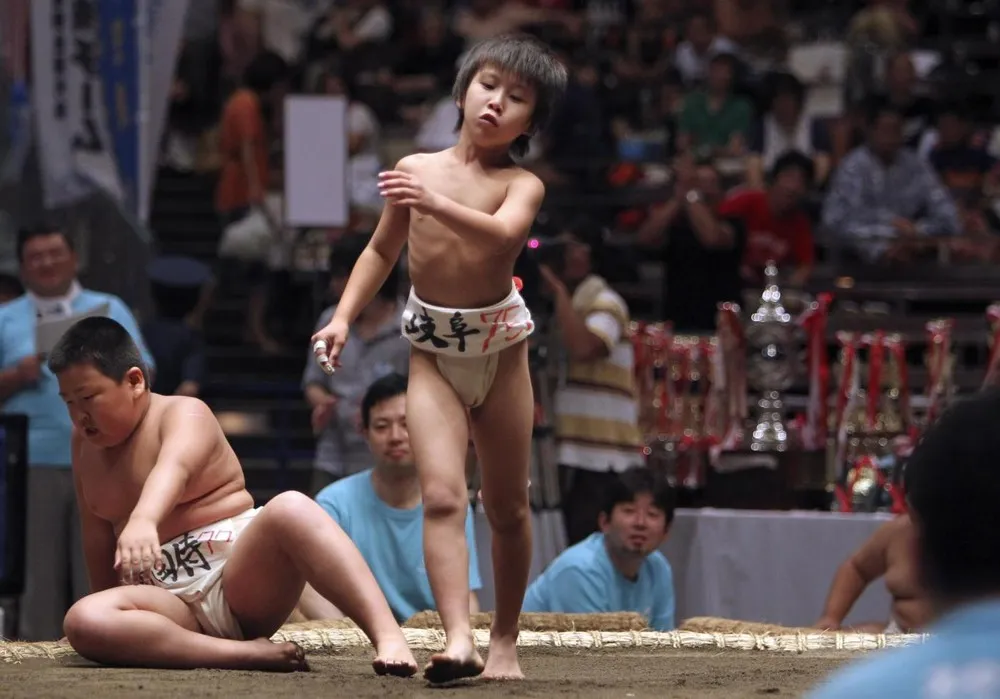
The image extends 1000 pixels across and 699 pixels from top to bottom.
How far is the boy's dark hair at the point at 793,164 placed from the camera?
23.4ft

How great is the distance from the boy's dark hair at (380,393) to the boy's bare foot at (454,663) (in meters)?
1.31

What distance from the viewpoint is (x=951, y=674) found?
44.3 inches

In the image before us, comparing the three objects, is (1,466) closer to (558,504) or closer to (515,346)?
(558,504)

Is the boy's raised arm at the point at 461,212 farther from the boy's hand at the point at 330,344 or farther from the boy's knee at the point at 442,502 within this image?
the boy's knee at the point at 442,502

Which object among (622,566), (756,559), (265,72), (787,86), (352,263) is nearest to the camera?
(622,566)

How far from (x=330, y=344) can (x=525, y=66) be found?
0.54 meters

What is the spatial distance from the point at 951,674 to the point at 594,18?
28.2 ft

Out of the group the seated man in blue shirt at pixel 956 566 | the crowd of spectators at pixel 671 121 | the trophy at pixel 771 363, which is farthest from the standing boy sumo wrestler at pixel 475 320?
the crowd of spectators at pixel 671 121

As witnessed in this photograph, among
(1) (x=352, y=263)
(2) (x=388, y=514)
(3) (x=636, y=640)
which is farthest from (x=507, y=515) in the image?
(1) (x=352, y=263)

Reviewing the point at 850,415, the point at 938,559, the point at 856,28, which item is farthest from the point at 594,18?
the point at 938,559

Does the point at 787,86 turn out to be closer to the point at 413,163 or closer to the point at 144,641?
the point at 413,163

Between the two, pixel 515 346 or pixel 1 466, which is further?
pixel 1 466

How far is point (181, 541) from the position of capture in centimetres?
295

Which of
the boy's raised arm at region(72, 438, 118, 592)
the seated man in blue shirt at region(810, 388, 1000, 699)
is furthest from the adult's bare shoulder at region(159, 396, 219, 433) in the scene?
the seated man in blue shirt at region(810, 388, 1000, 699)
